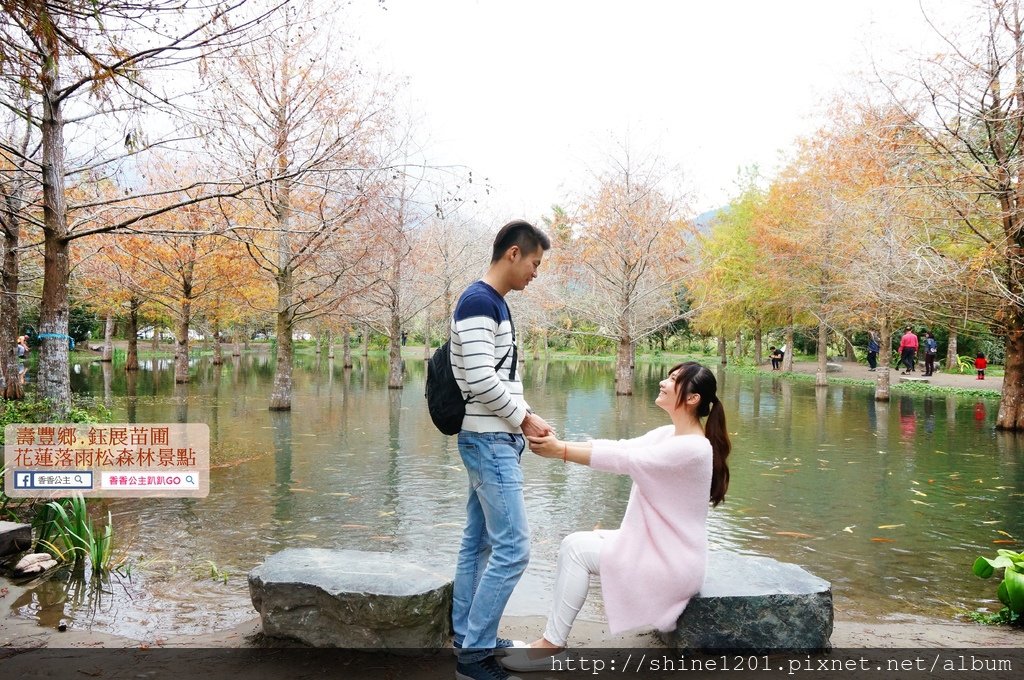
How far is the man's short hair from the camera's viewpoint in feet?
9.82

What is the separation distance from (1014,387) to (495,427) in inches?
552

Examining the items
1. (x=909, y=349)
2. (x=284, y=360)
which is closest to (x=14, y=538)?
(x=284, y=360)

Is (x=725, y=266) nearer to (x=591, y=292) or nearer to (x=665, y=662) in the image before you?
(x=591, y=292)

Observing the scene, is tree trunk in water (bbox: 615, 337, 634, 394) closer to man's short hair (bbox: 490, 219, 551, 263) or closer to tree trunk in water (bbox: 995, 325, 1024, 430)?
tree trunk in water (bbox: 995, 325, 1024, 430)

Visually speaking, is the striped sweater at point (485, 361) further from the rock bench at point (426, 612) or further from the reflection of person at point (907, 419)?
the reflection of person at point (907, 419)

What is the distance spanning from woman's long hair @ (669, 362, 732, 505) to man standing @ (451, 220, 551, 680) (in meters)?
0.67

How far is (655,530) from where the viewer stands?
119 inches

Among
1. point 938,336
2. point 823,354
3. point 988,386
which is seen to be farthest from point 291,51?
point 938,336

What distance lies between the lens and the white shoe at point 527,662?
299 centimetres

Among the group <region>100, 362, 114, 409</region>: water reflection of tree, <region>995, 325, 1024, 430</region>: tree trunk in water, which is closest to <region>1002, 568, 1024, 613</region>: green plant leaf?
<region>995, 325, 1024, 430</region>: tree trunk in water

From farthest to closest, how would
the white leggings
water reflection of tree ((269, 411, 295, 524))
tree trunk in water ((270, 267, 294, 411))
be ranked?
tree trunk in water ((270, 267, 294, 411)), water reflection of tree ((269, 411, 295, 524)), the white leggings

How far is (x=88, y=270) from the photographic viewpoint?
21797 mm

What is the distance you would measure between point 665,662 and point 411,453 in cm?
756

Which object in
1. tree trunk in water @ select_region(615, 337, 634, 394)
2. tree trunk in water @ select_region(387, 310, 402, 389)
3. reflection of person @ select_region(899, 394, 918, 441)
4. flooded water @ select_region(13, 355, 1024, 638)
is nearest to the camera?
flooded water @ select_region(13, 355, 1024, 638)
